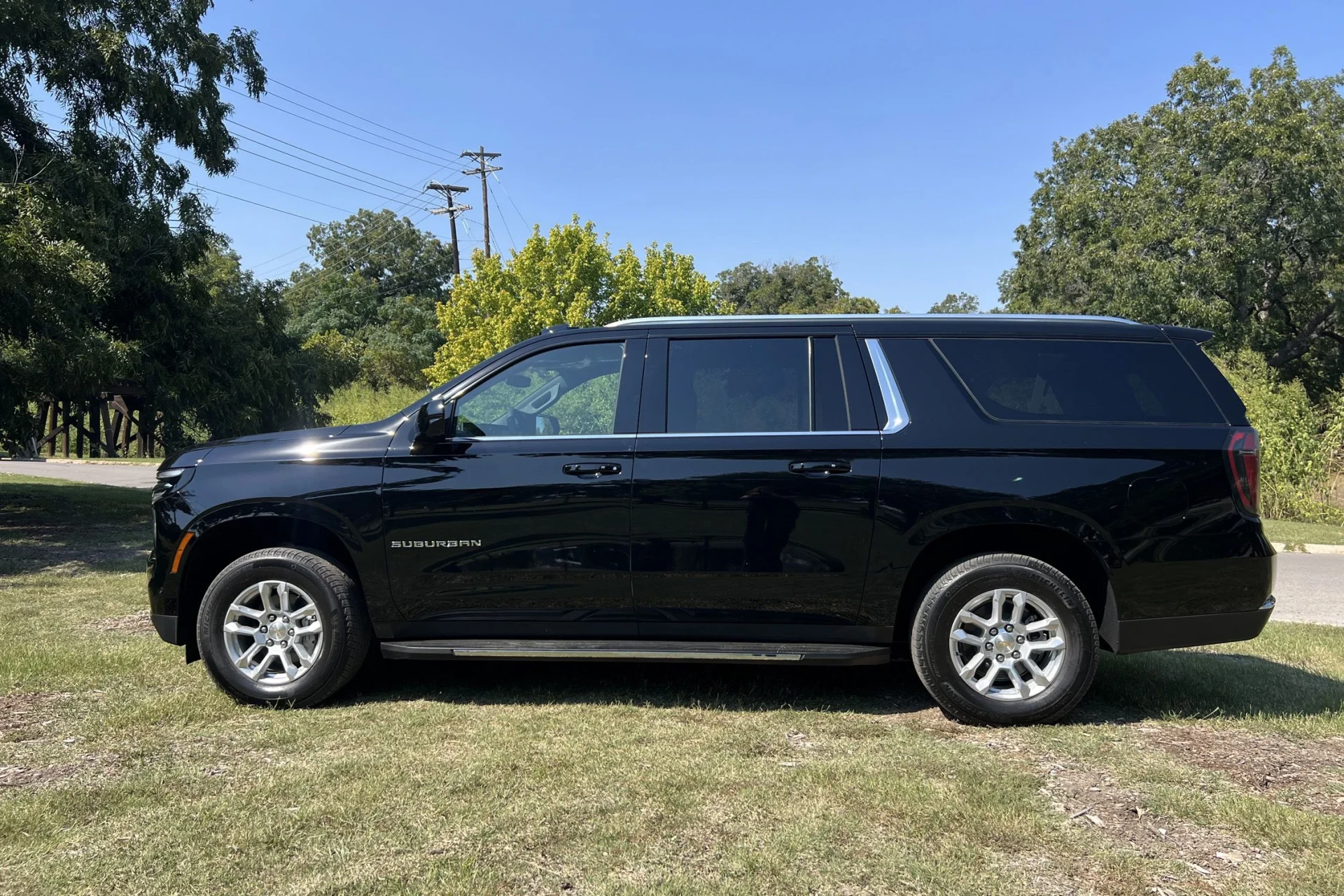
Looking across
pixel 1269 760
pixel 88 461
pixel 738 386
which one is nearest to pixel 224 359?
pixel 738 386

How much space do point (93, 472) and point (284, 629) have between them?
88.2 ft

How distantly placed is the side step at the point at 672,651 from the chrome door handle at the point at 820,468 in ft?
2.72

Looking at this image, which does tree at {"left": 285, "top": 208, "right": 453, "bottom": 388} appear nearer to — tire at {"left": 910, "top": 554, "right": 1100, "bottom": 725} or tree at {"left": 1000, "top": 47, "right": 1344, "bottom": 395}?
tree at {"left": 1000, "top": 47, "right": 1344, "bottom": 395}

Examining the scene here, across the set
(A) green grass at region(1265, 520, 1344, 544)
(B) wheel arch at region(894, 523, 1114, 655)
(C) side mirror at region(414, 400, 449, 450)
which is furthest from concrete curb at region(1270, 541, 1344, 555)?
(C) side mirror at region(414, 400, 449, 450)

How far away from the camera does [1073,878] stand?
10.1 feet

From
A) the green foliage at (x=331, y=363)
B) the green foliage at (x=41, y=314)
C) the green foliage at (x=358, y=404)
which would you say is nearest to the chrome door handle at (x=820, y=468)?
the green foliage at (x=41, y=314)

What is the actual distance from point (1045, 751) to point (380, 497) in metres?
3.31

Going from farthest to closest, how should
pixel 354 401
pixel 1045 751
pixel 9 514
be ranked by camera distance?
pixel 354 401
pixel 9 514
pixel 1045 751

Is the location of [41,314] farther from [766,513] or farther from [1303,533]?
[1303,533]

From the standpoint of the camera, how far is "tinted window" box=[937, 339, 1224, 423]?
15.3 ft

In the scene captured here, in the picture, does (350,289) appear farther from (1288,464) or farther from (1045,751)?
(1045,751)

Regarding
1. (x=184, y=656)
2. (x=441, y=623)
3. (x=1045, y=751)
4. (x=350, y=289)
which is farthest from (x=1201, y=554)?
(x=350, y=289)

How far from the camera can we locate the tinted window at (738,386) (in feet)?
15.6

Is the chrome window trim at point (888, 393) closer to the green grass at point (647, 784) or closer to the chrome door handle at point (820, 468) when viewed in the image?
the chrome door handle at point (820, 468)
